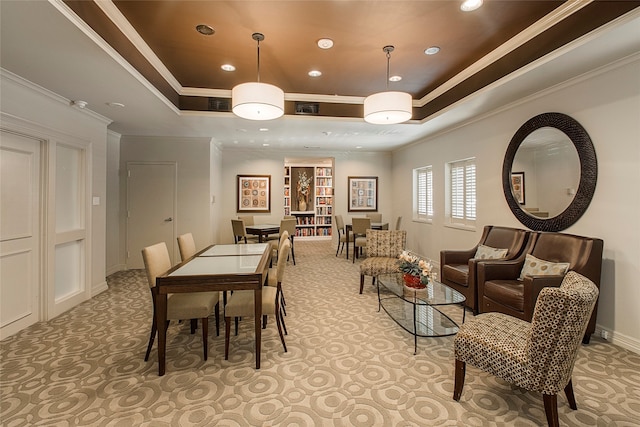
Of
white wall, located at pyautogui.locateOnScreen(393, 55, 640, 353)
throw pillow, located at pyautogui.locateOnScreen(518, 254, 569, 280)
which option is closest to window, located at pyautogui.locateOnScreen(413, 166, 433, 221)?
white wall, located at pyautogui.locateOnScreen(393, 55, 640, 353)

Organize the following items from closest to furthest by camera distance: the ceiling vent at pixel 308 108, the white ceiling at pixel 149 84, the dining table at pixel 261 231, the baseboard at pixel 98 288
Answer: the white ceiling at pixel 149 84 < the baseboard at pixel 98 288 < the ceiling vent at pixel 308 108 < the dining table at pixel 261 231

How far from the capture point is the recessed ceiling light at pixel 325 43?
2.93 metres

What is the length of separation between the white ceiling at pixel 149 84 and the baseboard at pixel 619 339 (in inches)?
100

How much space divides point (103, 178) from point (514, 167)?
5.85 metres

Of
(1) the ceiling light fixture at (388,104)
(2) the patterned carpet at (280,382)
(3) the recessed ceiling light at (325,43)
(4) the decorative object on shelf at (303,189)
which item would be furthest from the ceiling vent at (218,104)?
(4) the decorative object on shelf at (303,189)

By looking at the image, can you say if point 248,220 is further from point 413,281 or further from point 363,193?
point 413,281

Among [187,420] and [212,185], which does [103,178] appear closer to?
[212,185]

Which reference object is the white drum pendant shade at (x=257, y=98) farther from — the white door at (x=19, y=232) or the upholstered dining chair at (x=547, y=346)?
the upholstered dining chair at (x=547, y=346)

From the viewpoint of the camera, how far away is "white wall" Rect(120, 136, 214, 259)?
5648 mm

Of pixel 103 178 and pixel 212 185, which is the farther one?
pixel 212 185

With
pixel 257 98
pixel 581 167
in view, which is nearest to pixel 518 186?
pixel 581 167

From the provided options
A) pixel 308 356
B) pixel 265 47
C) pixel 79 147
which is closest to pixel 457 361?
pixel 308 356

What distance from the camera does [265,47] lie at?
3.08 m

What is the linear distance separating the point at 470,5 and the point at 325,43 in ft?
4.29
